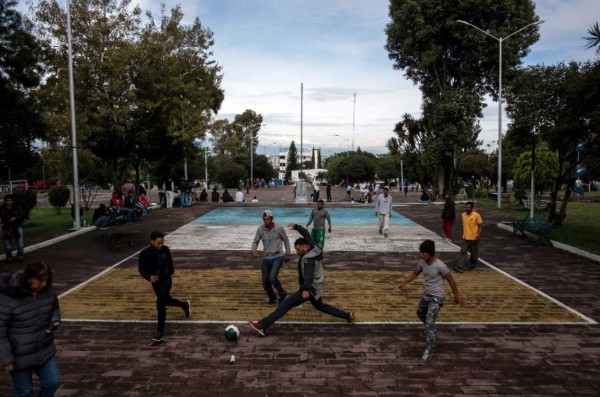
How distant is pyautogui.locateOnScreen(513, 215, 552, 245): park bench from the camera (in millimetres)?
14789

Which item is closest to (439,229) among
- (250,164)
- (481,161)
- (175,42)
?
(175,42)

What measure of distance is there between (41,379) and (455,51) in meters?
32.8

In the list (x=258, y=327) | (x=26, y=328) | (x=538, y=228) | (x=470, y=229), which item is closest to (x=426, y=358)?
(x=258, y=327)

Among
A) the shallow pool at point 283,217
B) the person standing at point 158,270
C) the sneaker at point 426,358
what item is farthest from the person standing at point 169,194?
the sneaker at point 426,358

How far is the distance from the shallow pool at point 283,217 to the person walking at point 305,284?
14163 mm

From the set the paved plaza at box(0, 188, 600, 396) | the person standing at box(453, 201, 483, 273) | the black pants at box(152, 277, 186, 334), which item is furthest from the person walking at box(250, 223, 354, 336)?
the person standing at box(453, 201, 483, 273)

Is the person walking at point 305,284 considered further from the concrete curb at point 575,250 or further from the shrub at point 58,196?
the shrub at point 58,196

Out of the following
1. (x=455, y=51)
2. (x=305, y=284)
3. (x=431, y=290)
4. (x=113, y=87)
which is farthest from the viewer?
(x=455, y=51)

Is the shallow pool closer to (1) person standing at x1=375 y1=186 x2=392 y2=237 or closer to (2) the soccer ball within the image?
(1) person standing at x1=375 y1=186 x2=392 y2=237

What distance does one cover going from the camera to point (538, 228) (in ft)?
49.2

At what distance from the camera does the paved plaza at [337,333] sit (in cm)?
546

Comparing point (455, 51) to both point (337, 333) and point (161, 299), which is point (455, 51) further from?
point (161, 299)

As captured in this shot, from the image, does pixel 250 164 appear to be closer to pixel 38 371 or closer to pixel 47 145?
pixel 47 145

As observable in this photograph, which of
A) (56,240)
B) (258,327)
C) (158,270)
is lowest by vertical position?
(258,327)
